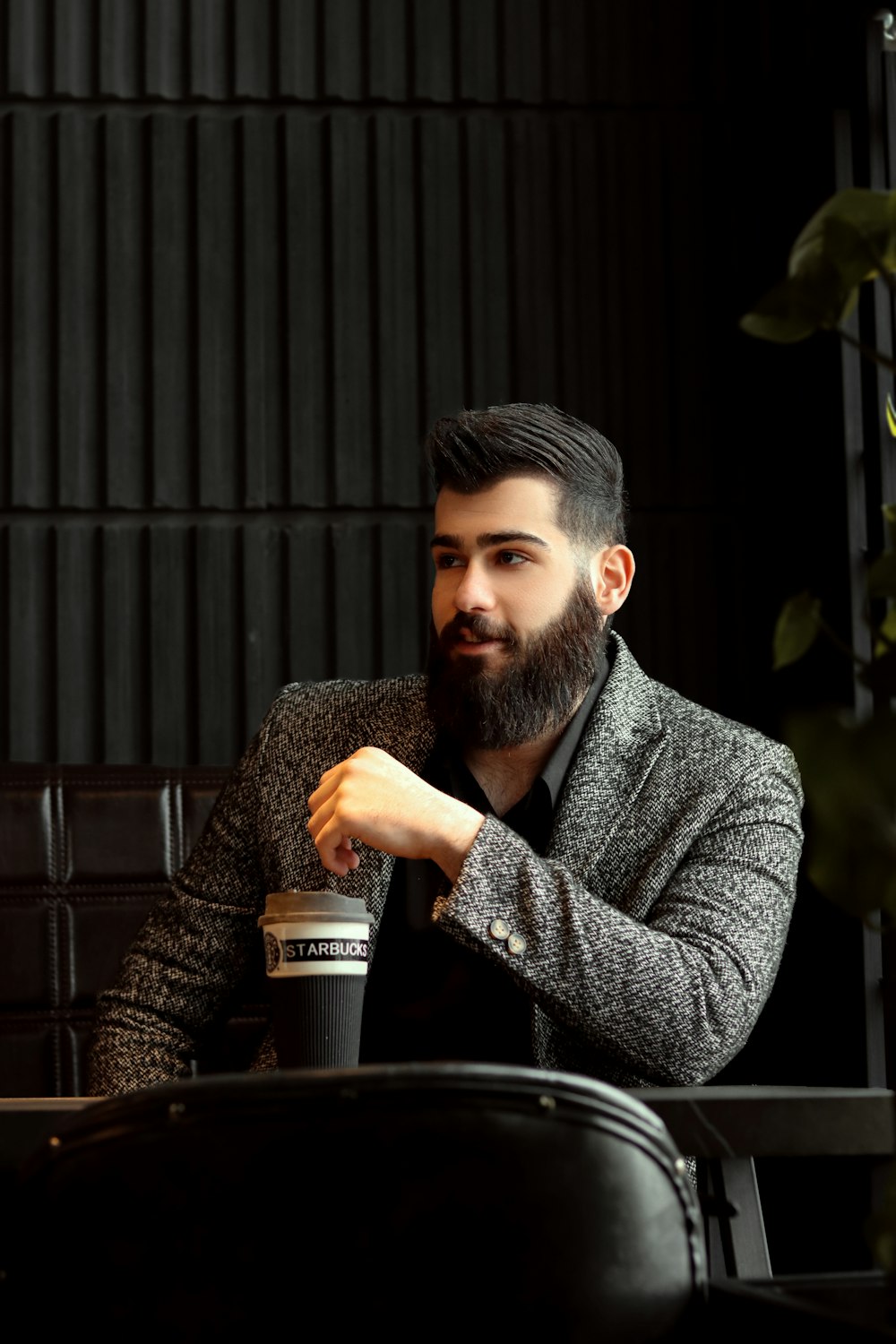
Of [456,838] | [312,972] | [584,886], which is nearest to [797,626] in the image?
[312,972]

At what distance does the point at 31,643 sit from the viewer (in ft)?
9.50

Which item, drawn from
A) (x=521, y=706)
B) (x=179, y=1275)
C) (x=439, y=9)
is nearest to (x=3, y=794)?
(x=521, y=706)

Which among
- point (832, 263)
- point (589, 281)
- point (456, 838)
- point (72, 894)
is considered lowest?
point (72, 894)

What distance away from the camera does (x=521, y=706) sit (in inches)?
77.9

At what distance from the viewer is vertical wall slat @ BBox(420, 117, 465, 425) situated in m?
3.02

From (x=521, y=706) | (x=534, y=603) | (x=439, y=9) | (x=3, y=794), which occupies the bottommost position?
(x=3, y=794)

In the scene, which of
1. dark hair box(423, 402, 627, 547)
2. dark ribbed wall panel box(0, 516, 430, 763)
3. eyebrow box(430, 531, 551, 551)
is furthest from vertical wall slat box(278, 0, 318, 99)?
eyebrow box(430, 531, 551, 551)

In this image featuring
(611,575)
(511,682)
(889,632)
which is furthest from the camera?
(611,575)

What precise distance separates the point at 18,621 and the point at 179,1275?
91.4 inches

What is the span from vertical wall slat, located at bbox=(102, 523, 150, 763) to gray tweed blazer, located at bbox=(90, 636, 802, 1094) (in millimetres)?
859

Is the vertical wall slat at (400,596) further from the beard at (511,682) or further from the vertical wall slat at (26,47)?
the vertical wall slat at (26,47)

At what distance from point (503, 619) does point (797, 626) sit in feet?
4.21

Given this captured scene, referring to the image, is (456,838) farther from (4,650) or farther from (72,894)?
(4,650)

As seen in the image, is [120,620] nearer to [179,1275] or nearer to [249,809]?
[249,809]
